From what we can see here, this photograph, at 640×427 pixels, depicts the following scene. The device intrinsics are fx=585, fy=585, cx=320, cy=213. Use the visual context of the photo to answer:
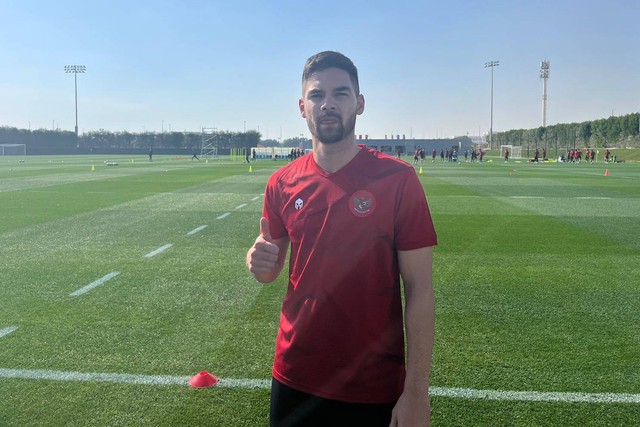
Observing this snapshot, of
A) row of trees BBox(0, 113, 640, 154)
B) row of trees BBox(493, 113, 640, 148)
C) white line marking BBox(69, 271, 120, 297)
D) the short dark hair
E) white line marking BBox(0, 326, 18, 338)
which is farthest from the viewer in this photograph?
row of trees BBox(0, 113, 640, 154)

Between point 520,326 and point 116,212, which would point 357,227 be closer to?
point 520,326

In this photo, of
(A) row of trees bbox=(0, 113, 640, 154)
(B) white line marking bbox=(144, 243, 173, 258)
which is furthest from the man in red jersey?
(A) row of trees bbox=(0, 113, 640, 154)

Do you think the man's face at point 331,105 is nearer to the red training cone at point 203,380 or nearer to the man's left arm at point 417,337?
the man's left arm at point 417,337

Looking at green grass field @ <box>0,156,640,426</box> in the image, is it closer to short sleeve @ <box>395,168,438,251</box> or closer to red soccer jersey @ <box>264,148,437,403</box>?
red soccer jersey @ <box>264,148,437,403</box>

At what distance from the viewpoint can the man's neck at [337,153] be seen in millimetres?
2340

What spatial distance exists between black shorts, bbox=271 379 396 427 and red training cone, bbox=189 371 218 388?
207 cm

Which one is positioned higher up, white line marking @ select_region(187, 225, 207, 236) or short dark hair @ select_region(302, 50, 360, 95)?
short dark hair @ select_region(302, 50, 360, 95)

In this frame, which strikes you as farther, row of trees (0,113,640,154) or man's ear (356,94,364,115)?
row of trees (0,113,640,154)

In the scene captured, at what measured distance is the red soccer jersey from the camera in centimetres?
219

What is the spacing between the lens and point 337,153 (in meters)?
2.35

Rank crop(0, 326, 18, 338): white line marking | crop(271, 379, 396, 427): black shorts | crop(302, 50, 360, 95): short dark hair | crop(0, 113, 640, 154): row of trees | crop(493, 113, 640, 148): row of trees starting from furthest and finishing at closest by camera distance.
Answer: crop(0, 113, 640, 154): row of trees
crop(493, 113, 640, 148): row of trees
crop(0, 326, 18, 338): white line marking
crop(302, 50, 360, 95): short dark hair
crop(271, 379, 396, 427): black shorts

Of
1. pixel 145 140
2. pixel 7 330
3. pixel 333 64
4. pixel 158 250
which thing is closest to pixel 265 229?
pixel 333 64

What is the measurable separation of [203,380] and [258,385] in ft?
1.33

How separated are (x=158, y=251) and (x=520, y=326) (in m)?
6.10
